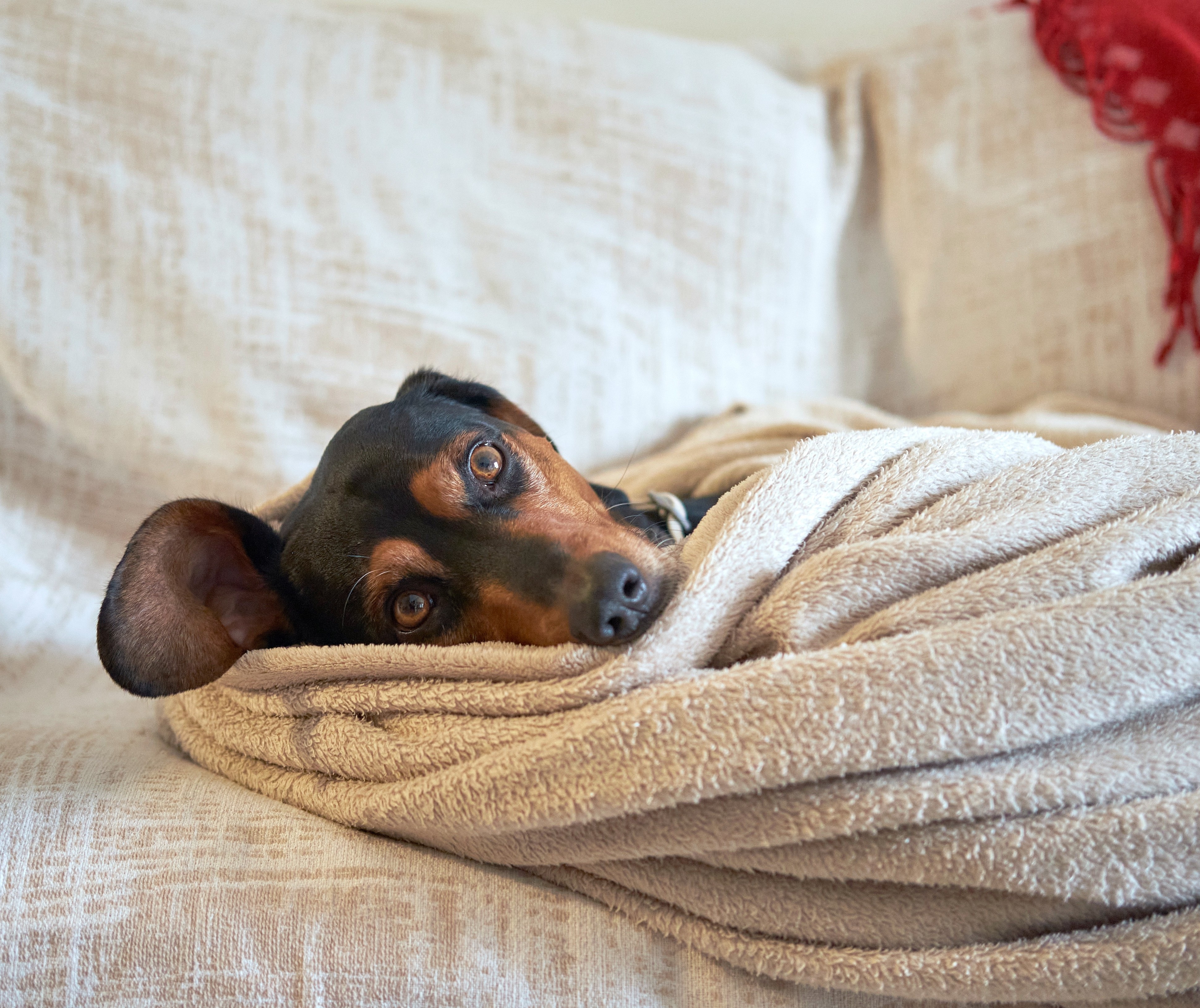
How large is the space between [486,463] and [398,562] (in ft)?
0.65

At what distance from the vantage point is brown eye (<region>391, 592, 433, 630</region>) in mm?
1271

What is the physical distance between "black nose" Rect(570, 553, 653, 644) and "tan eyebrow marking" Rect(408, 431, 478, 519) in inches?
11.3

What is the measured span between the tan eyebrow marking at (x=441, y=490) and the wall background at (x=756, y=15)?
2.04m

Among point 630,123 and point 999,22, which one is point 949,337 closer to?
point 999,22

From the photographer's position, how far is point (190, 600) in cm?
123

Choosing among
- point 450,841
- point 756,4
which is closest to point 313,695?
point 450,841

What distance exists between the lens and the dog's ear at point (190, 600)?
1.11 m

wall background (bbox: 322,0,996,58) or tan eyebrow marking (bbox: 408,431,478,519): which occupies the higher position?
wall background (bbox: 322,0,996,58)

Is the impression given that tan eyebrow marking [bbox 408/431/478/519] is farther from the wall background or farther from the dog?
the wall background

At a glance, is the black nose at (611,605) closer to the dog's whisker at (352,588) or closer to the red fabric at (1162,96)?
the dog's whisker at (352,588)

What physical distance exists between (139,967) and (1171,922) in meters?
1.07

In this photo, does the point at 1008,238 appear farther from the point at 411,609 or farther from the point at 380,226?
the point at 411,609

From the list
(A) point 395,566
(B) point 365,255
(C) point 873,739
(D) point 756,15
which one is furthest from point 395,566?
(D) point 756,15

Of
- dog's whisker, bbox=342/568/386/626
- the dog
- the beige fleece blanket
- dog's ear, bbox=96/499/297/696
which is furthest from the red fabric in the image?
dog's ear, bbox=96/499/297/696
